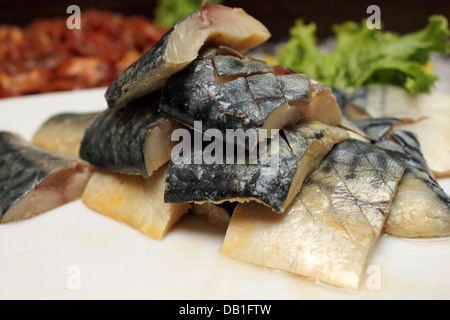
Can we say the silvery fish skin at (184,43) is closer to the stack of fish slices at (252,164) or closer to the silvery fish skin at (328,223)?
the stack of fish slices at (252,164)

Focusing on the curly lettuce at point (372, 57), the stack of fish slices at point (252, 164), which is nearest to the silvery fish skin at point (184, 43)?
the stack of fish slices at point (252, 164)

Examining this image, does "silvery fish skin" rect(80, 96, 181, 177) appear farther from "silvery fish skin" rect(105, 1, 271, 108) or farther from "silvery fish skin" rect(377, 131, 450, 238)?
"silvery fish skin" rect(377, 131, 450, 238)

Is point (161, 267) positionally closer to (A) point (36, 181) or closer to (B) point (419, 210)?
(A) point (36, 181)

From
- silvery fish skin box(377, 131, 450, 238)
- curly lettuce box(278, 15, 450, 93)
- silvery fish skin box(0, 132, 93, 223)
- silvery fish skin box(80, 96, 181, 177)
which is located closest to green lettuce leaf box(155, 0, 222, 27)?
curly lettuce box(278, 15, 450, 93)

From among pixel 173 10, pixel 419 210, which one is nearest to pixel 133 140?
pixel 419 210

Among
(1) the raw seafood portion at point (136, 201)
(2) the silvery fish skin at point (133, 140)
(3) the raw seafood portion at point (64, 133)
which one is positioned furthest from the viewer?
(3) the raw seafood portion at point (64, 133)
